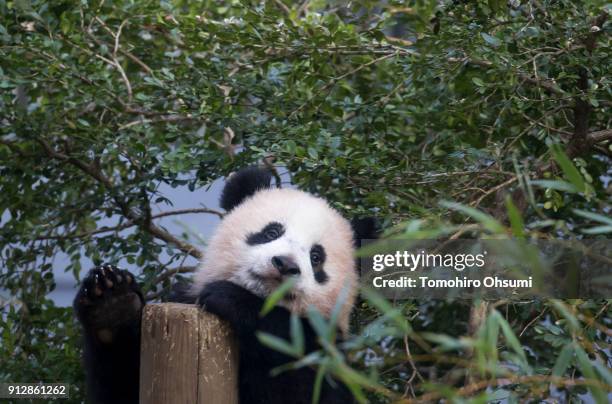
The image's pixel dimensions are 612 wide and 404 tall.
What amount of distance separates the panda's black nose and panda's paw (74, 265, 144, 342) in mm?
517

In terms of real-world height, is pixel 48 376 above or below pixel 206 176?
below

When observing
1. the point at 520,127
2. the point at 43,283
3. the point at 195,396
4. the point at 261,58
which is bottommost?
the point at 195,396

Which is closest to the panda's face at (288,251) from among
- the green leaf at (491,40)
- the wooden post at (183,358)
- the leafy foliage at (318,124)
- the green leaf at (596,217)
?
the leafy foliage at (318,124)

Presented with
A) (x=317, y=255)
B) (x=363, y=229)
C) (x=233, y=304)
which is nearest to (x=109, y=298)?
(x=233, y=304)

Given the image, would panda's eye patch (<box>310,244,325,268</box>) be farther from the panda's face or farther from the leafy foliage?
the leafy foliage

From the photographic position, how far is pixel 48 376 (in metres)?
3.84

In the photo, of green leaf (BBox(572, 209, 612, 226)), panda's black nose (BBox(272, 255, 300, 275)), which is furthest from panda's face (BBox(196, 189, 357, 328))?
green leaf (BBox(572, 209, 612, 226))

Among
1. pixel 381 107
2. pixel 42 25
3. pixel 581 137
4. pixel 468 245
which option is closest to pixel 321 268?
pixel 468 245

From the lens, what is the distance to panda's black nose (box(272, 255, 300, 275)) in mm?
2809

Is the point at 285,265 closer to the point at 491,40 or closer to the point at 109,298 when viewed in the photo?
the point at 109,298

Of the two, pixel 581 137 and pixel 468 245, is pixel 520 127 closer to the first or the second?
pixel 581 137

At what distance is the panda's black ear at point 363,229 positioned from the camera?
10.8 ft

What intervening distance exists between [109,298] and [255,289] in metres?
0.50

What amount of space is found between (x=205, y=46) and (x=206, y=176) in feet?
2.27
